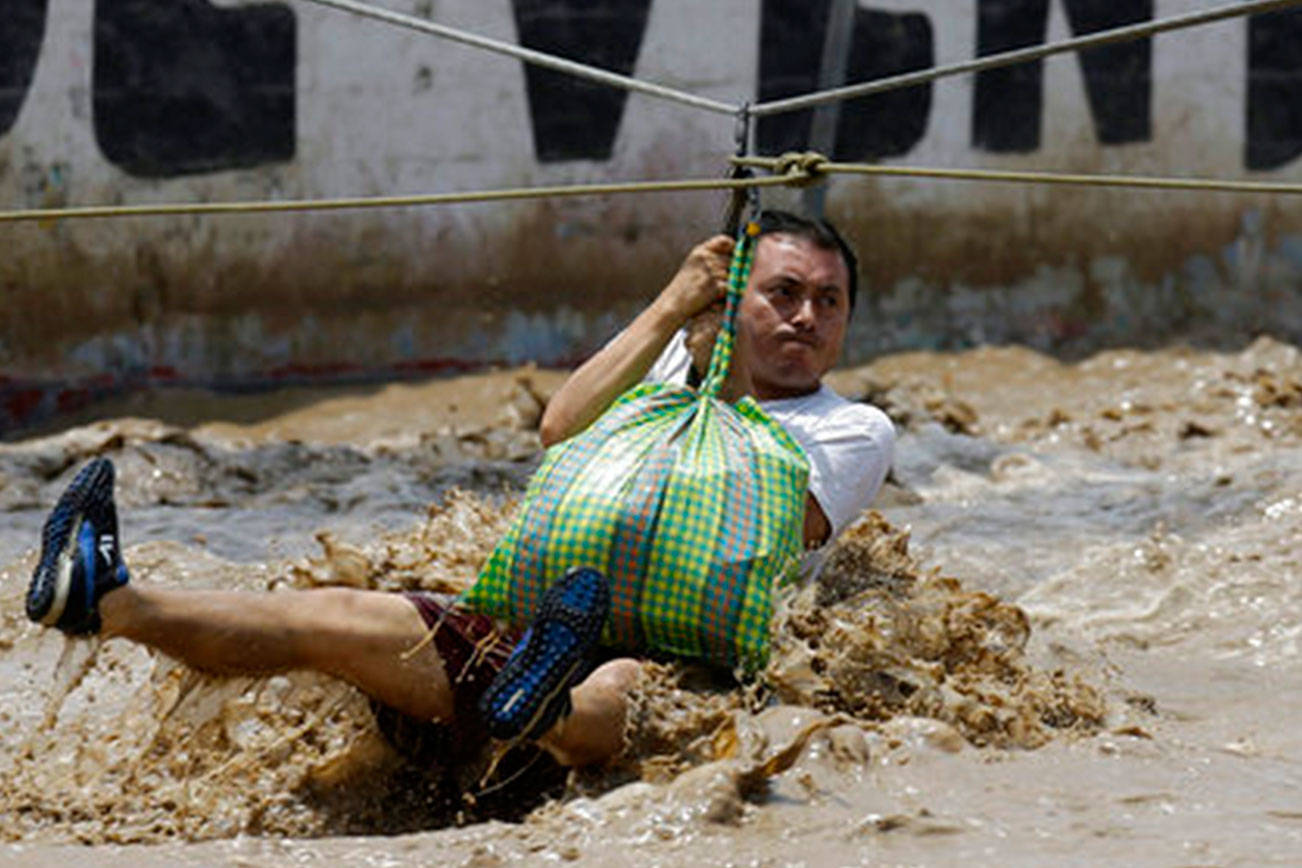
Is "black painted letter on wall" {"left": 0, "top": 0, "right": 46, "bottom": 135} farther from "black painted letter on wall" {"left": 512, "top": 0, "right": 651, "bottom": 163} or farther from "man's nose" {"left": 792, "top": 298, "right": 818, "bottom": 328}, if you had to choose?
"man's nose" {"left": 792, "top": 298, "right": 818, "bottom": 328}

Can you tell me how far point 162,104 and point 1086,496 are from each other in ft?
12.5

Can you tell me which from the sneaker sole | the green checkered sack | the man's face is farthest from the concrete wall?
the sneaker sole

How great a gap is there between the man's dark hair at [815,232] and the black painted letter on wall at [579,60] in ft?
14.9

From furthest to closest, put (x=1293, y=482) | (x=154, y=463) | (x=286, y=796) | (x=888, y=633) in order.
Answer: (x=154, y=463)
(x=1293, y=482)
(x=888, y=633)
(x=286, y=796)

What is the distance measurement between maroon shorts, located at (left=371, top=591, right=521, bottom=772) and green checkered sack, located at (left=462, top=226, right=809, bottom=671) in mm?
72

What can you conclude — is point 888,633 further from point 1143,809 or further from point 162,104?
point 162,104

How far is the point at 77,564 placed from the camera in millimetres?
3715

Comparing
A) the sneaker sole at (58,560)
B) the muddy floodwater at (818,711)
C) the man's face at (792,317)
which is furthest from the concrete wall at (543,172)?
the sneaker sole at (58,560)

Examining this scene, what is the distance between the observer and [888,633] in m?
4.44

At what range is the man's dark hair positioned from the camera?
465 cm

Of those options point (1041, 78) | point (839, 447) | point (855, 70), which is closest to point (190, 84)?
point (855, 70)

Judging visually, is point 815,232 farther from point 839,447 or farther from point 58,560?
point 58,560

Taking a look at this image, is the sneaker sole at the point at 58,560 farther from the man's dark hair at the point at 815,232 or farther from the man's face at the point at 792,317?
the man's dark hair at the point at 815,232

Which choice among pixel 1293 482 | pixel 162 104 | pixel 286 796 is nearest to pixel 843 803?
pixel 286 796
